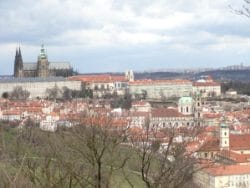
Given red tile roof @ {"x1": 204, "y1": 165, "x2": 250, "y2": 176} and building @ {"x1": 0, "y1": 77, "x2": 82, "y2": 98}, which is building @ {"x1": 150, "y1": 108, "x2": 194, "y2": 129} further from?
building @ {"x1": 0, "y1": 77, "x2": 82, "y2": 98}

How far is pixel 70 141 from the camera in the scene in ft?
27.2

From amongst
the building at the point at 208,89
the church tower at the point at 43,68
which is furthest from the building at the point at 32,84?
the building at the point at 208,89

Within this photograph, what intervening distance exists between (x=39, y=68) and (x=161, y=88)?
18181mm

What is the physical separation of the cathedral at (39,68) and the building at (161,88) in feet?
39.0

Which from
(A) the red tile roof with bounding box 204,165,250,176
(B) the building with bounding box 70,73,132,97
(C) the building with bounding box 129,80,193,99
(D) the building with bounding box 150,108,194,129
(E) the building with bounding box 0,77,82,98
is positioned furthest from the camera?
(C) the building with bounding box 129,80,193,99

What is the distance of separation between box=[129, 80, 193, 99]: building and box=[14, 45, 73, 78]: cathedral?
39.0 feet

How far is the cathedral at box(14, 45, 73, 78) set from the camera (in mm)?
81719

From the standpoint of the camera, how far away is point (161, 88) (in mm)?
84062

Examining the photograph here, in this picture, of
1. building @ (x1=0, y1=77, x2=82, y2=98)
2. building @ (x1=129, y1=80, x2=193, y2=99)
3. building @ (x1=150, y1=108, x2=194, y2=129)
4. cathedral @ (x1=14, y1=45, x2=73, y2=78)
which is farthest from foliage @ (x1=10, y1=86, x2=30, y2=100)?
building @ (x1=150, y1=108, x2=194, y2=129)

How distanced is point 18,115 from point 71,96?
29.1 m

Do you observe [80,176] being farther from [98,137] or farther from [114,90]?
[114,90]

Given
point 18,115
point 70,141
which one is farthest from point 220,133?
point 70,141

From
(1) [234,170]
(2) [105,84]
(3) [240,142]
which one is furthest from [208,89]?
(1) [234,170]

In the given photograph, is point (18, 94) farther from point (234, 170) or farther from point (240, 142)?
point (234, 170)
